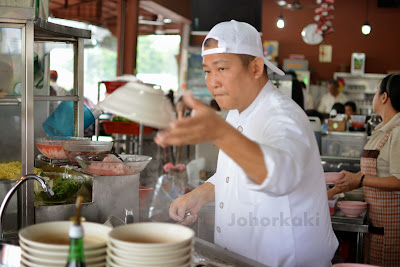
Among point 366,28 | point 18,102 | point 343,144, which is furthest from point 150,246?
→ point 366,28

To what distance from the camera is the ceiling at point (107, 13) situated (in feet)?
40.5

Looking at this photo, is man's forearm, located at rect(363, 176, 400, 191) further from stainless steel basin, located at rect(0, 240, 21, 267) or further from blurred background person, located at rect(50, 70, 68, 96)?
stainless steel basin, located at rect(0, 240, 21, 267)

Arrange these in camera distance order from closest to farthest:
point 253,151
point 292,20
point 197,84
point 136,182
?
point 253,151 < point 136,182 < point 292,20 < point 197,84

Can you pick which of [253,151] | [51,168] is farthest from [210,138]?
[51,168]

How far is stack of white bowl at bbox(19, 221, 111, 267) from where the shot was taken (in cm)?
121

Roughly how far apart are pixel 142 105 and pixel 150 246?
0.36m

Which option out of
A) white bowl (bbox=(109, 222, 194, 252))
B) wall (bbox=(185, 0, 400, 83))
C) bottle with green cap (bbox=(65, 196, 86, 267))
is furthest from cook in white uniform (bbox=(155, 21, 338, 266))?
wall (bbox=(185, 0, 400, 83))

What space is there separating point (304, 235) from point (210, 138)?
32.2 inches

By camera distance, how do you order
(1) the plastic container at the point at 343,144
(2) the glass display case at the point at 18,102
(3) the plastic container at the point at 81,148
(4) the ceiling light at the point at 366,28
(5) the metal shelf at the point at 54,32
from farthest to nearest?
(4) the ceiling light at the point at 366,28, (1) the plastic container at the point at 343,144, (3) the plastic container at the point at 81,148, (5) the metal shelf at the point at 54,32, (2) the glass display case at the point at 18,102

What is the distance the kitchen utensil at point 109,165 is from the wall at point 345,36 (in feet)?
38.2

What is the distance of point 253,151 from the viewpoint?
1347mm

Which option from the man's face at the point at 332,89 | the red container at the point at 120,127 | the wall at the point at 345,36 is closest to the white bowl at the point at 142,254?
the red container at the point at 120,127

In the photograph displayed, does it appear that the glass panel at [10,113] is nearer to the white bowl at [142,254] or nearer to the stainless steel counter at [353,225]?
the white bowl at [142,254]

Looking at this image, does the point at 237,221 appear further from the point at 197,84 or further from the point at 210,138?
the point at 197,84
